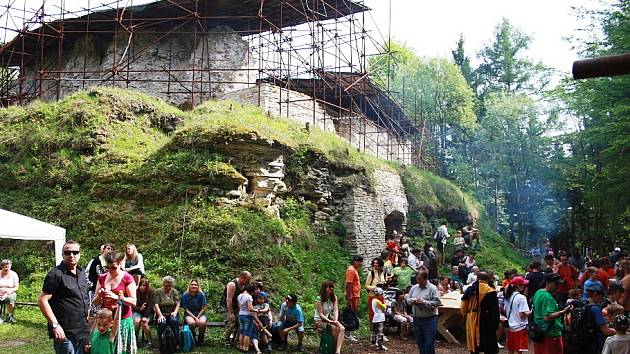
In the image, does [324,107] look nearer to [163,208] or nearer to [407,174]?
[407,174]

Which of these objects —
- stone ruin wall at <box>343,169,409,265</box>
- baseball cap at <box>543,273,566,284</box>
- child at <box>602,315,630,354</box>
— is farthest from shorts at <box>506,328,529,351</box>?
stone ruin wall at <box>343,169,409,265</box>

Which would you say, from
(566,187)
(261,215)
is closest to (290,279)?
(261,215)

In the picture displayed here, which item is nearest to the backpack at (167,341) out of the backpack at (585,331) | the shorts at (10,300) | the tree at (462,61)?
the shorts at (10,300)

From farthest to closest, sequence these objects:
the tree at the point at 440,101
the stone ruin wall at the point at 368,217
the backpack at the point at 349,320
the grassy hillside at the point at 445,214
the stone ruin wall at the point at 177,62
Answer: the tree at the point at 440,101, the grassy hillside at the point at 445,214, the stone ruin wall at the point at 177,62, the stone ruin wall at the point at 368,217, the backpack at the point at 349,320

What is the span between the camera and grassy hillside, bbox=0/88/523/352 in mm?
10969

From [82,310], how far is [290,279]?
21.6ft

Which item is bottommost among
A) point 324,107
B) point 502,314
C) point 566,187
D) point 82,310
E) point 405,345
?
point 405,345

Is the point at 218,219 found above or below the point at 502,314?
above

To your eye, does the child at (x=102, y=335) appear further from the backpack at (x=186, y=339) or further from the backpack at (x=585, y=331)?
the backpack at (x=585, y=331)

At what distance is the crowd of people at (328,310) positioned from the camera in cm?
491

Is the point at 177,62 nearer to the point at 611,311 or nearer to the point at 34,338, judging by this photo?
the point at 34,338

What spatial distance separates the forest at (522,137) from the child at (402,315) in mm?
7970

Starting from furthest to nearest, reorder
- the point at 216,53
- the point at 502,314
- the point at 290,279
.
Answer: the point at 216,53, the point at 290,279, the point at 502,314

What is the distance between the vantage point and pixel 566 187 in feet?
89.2
